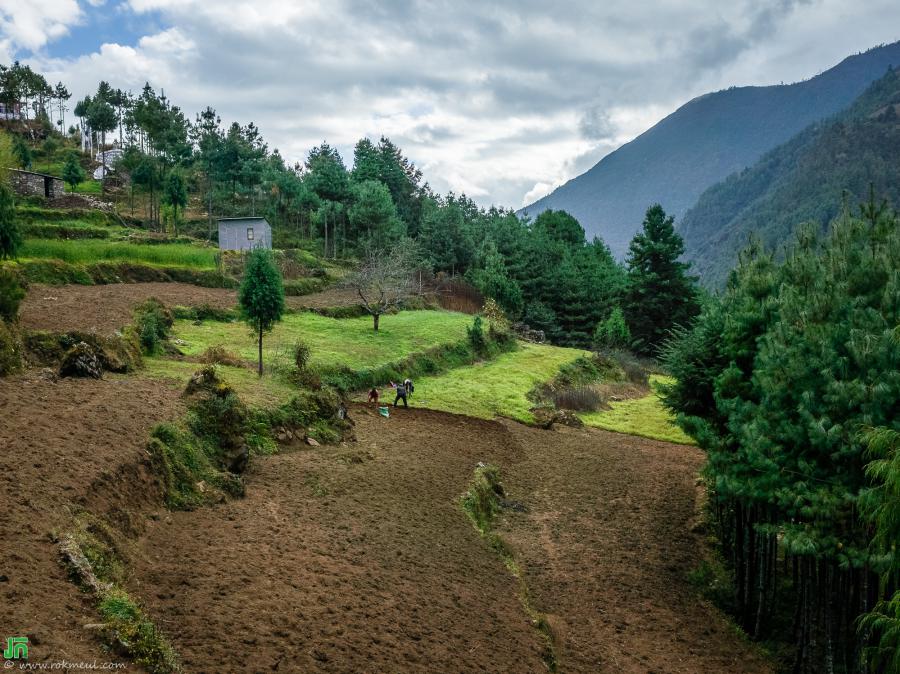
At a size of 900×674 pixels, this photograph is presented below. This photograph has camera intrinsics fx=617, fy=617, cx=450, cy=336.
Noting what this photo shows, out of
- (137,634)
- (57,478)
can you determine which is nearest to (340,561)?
(137,634)

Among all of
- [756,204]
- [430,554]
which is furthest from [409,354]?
[756,204]

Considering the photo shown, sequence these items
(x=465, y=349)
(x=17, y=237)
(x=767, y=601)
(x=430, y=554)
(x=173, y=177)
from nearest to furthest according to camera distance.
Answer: (x=430, y=554)
(x=767, y=601)
(x=17, y=237)
(x=465, y=349)
(x=173, y=177)

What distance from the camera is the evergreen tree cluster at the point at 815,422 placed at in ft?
33.9

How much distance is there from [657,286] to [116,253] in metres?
44.3

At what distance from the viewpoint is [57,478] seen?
10078 millimetres

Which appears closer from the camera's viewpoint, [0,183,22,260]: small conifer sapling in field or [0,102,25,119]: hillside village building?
[0,183,22,260]: small conifer sapling in field

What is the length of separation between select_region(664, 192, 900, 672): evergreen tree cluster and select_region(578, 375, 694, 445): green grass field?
1372 centimetres

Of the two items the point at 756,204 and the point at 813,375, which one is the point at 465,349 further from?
the point at 756,204

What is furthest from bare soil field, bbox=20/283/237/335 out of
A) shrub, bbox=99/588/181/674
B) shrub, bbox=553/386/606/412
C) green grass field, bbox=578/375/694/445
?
green grass field, bbox=578/375/694/445

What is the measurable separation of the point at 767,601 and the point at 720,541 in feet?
10.7

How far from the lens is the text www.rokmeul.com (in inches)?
237

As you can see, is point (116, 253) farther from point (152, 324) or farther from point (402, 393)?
point (402, 393)

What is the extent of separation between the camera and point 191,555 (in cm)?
1026

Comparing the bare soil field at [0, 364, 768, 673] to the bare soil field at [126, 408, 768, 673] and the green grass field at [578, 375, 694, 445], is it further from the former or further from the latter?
the green grass field at [578, 375, 694, 445]
